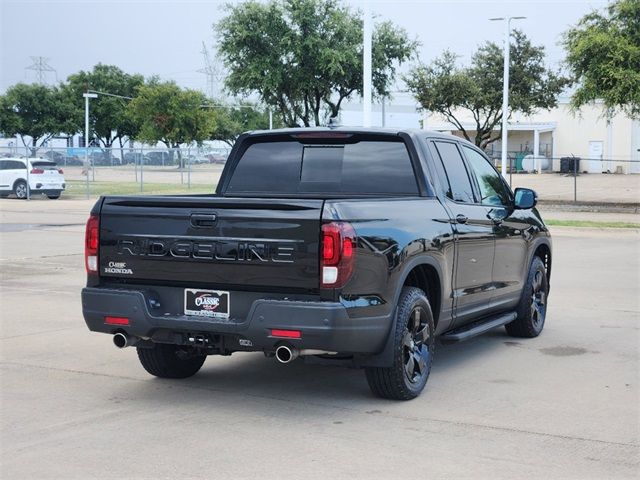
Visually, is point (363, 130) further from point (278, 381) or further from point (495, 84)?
point (495, 84)

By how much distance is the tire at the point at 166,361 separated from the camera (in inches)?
290

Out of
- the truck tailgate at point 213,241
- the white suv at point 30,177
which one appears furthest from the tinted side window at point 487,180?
the white suv at point 30,177

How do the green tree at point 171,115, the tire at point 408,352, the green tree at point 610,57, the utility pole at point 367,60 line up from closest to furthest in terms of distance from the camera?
1. the tire at point 408,352
2. the utility pole at point 367,60
3. the green tree at point 610,57
4. the green tree at point 171,115

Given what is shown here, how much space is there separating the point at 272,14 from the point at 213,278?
33800mm

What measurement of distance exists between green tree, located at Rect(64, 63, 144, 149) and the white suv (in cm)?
4961

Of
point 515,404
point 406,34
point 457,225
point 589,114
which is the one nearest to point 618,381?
point 515,404

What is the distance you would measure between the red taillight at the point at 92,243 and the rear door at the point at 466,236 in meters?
2.72

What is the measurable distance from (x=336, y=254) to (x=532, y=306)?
4013 mm

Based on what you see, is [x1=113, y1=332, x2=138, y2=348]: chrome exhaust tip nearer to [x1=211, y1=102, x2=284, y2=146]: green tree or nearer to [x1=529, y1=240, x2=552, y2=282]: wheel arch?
[x1=529, y1=240, x2=552, y2=282]: wheel arch

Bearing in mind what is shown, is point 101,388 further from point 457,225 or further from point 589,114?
point 589,114

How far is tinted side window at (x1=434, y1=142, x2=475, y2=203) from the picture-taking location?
800 cm

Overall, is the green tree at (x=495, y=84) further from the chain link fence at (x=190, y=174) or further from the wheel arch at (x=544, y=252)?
the wheel arch at (x=544, y=252)

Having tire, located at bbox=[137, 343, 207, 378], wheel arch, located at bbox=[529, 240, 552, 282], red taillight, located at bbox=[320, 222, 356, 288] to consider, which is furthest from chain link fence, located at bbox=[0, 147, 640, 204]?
red taillight, located at bbox=[320, 222, 356, 288]

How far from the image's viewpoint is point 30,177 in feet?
122
